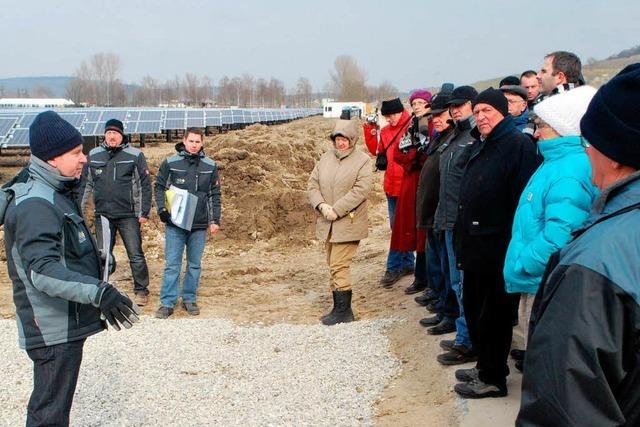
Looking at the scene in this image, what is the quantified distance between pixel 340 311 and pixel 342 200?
1.32 meters

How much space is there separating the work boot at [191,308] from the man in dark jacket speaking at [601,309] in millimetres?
6070

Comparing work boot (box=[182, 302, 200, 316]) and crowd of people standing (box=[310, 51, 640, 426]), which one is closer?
crowd of people standing (box=[310, 51, 640, 426])

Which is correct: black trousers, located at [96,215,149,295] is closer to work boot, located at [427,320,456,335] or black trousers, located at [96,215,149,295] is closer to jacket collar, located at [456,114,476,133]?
work boot, located at [427,320,456,335]

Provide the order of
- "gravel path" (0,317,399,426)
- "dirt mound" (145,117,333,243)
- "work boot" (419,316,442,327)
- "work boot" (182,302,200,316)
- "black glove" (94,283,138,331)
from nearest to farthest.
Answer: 1. "black glove" (94,283,138,331)
2. "gravel path" (0,317,399,426)
3. "work boot" (419,316,442,327)
4. "work boot" (182,302,200,316)
5. "dirt mound" (145,117,333,243)

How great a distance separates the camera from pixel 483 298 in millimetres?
4195

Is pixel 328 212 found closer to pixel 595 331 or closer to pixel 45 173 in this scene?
pixel 45 173

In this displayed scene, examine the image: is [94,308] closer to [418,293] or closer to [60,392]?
[60,392]

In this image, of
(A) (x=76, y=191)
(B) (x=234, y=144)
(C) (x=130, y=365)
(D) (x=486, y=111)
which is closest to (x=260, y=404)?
(C) (x=130, y=365)

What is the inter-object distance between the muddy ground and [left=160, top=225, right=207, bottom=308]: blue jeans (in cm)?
48

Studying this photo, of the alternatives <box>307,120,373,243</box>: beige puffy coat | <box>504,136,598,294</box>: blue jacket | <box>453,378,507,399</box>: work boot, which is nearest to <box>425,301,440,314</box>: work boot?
<box>307,120,373,243</box>: beige puffy coat

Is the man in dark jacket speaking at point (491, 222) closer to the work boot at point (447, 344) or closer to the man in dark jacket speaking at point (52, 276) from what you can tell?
the work boot at point (447, 344)

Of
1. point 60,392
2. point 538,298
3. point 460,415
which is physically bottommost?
point 460,415

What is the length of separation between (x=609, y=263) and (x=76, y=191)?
2.96 meters

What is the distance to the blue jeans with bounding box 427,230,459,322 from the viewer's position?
5634 mm
